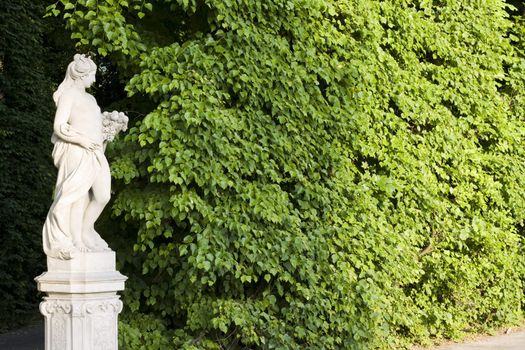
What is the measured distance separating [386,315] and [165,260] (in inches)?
96.5

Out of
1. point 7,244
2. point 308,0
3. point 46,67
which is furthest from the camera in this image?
point 46,67

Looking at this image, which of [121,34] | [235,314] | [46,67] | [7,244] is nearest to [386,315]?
[235,314]

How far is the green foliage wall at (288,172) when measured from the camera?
8406 mm

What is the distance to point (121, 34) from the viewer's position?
842 cm

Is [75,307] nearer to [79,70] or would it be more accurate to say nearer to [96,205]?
[96,205]

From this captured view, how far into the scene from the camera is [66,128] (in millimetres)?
6633

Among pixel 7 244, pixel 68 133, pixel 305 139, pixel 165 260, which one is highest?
pixel 68 133

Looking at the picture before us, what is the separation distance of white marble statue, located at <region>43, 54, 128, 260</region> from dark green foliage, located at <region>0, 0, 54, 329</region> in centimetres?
721

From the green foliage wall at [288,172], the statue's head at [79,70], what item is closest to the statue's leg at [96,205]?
the statue's head at [79,70]

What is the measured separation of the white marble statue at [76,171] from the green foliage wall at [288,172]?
138 centimetres

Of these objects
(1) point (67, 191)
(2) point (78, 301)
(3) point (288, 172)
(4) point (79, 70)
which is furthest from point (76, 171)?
(3) point (288, 172)

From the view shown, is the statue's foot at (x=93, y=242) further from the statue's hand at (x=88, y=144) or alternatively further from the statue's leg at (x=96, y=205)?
the statue's hand at (x=88, y=144)

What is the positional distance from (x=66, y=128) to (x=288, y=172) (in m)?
2.97

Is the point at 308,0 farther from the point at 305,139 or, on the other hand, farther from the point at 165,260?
the point at 165,260
